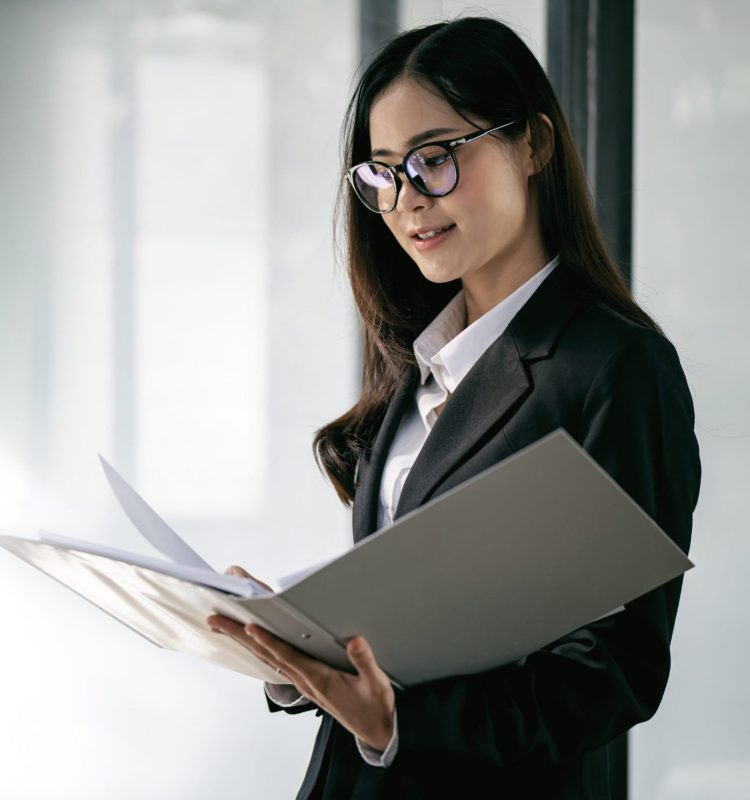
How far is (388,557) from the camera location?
0.76 metres

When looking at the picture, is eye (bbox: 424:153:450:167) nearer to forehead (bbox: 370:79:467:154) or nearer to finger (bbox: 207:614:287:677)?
forehead (bbox: 370:79:467:154)

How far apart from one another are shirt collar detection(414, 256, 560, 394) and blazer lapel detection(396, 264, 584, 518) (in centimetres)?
5

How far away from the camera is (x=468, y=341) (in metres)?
1.24

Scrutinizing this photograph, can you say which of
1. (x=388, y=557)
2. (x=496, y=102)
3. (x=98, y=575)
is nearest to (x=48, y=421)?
(x=98, y=575)

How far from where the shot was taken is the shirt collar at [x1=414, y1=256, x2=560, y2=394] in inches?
48.1

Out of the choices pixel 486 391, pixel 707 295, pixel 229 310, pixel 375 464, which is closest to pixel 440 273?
pixel 486 391

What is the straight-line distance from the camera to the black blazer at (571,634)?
942 mm

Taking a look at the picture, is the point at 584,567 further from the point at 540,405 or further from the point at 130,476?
the point at 130,476

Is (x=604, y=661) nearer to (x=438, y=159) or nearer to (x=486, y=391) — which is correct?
(x=486, y=391)

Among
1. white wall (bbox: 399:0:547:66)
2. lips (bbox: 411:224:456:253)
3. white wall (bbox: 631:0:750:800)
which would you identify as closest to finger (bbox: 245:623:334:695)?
lips (bbox: 411:224:456:253)


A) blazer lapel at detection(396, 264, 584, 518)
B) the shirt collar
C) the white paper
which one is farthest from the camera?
Result: the shirt collar

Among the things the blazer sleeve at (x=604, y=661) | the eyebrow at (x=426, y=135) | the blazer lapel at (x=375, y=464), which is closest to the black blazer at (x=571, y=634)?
the blazer sleeve at (x=604, y=661)

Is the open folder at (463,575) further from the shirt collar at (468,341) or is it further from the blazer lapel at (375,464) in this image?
the shirt collar at (468,341)

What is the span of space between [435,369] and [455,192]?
0.87 feet
